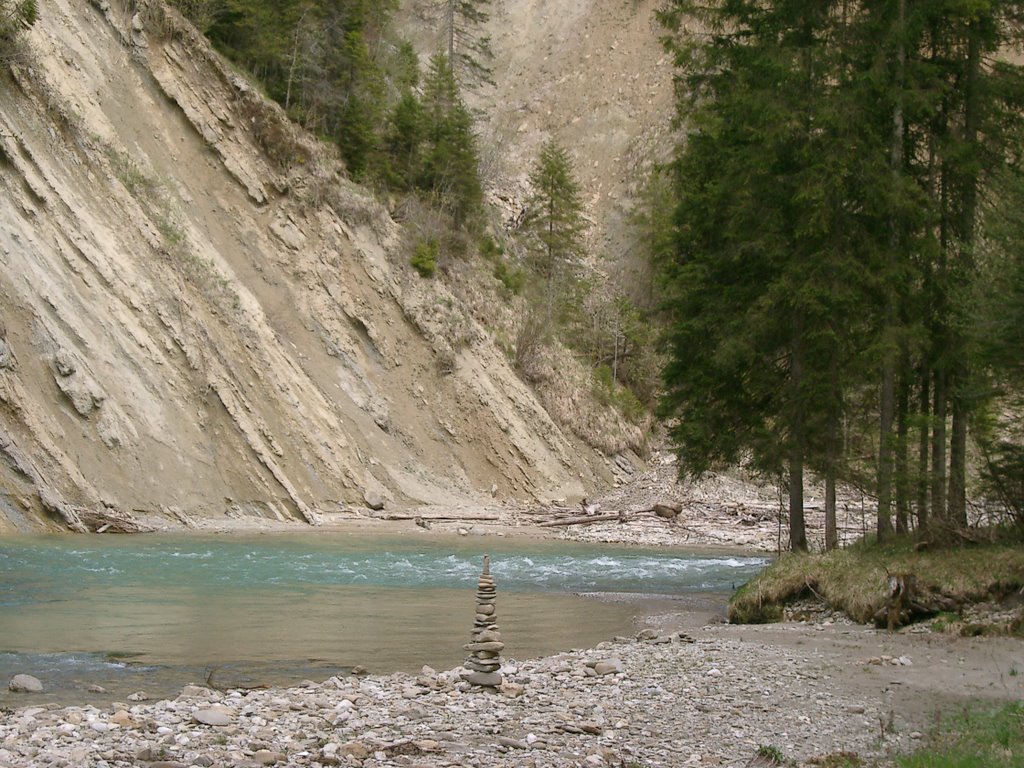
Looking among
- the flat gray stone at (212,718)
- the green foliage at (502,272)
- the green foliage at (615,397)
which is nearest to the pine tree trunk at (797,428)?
the flat gray stone at (212,718)

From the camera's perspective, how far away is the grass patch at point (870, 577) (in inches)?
478

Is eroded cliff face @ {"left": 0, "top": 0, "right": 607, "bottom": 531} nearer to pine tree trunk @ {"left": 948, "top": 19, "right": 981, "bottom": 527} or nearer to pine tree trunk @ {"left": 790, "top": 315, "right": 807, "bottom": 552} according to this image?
pine tree trunk @ {"left": 790, "top": 315, "right": 807, "bottom": 552}

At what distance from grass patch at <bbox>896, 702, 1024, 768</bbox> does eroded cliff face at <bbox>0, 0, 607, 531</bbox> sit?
66.4 ft

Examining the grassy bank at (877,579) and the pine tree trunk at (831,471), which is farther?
the pine tree trunk at (831,471)

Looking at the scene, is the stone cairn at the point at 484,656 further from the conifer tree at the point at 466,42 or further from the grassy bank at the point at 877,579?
the conifer tree at the point at 466,42

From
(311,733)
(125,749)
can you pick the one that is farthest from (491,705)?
(125,749)

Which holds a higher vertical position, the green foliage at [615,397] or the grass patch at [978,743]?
the green foliage at [615,397]

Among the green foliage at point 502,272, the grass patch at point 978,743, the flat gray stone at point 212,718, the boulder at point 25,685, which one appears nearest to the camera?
the grass patch at point 978,743

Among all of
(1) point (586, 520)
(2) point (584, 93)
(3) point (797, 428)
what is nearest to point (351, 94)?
(1) point (586, 520)

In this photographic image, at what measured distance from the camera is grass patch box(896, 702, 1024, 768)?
6.04 meters

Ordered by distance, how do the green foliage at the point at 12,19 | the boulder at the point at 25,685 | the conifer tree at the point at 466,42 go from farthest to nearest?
the conifer tree at the point at 466,42
the green foliage at the point at 12,19
the boulder at the point at 25,685

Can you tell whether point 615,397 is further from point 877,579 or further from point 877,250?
point 877,579

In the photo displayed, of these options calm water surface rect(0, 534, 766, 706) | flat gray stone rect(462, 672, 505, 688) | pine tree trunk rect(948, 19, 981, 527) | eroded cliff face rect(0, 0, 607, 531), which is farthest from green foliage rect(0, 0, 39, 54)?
flat gray stone rect(462, 672, 505, 688)

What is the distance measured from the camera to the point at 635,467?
42875 mm
